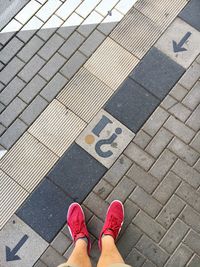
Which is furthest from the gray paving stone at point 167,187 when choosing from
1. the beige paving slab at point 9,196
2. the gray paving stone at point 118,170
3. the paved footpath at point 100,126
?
the beige paving slab at point 9,196

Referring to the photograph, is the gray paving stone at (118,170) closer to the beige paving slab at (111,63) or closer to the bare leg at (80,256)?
the bare leg at (80,256)

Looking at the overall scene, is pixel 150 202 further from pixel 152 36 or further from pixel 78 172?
pixel 152 36

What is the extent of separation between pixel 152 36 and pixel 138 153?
1.72m

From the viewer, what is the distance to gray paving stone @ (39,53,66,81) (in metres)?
5.66

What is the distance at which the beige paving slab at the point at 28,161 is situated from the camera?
5.30 meters

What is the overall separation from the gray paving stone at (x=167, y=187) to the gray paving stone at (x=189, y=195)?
80mm

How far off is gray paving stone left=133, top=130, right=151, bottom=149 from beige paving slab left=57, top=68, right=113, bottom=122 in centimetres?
64

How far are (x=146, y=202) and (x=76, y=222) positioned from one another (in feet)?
3.05

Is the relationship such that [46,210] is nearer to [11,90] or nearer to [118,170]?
[118,170]

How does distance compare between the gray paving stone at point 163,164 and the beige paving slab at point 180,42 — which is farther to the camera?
the beige paving slab at point 180,42

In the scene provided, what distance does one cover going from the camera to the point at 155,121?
5500 millimetres

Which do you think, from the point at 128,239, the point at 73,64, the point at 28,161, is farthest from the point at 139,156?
the point at 73,64

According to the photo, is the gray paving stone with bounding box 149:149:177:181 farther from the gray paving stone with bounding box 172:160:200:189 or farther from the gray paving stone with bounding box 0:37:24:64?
the gray paving stone with bounding box 0:37:24:64

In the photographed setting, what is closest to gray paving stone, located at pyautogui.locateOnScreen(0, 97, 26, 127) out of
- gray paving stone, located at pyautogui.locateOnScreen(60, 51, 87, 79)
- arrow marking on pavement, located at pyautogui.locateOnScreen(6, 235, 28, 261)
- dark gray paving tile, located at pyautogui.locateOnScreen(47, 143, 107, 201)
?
gray paving stone, located at pyautogui.locateOnScreen(60, 51, 87, 79)
